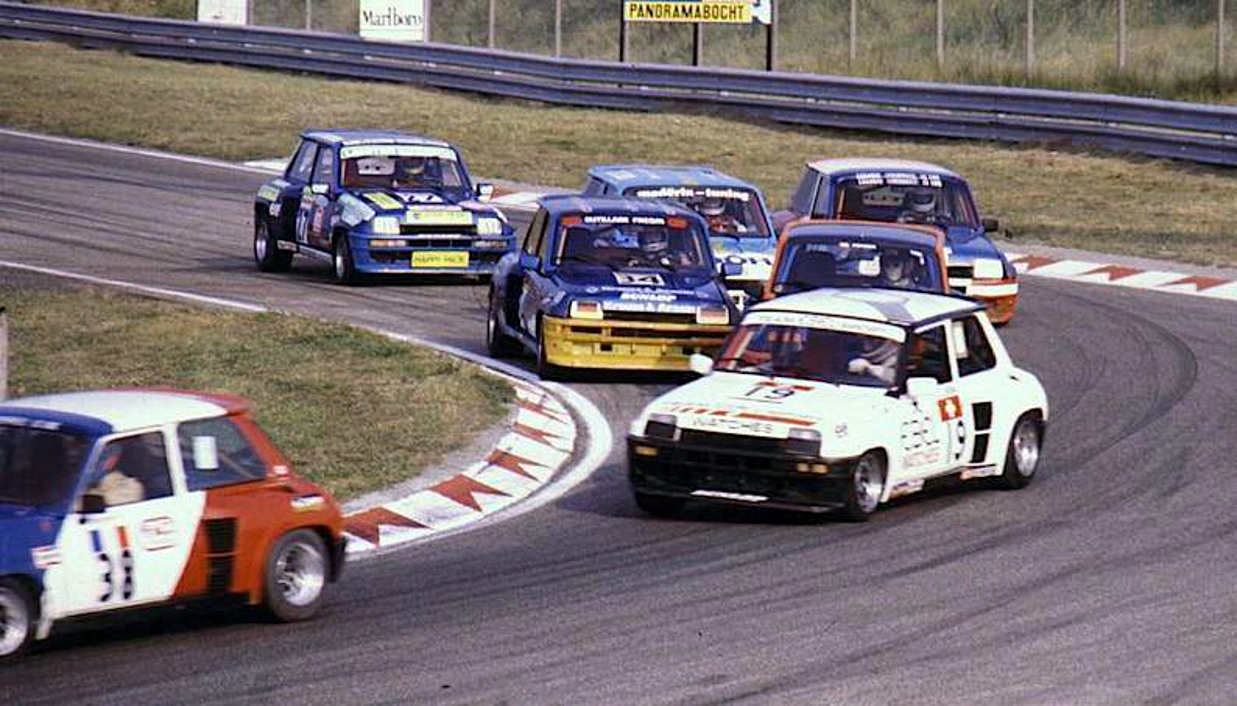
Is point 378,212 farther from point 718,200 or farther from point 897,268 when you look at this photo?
point 897,268

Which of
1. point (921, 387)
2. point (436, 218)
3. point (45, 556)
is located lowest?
point (45, 556)

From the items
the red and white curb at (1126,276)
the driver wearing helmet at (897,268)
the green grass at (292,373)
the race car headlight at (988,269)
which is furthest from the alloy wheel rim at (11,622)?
the red and white curb at (1126,276)

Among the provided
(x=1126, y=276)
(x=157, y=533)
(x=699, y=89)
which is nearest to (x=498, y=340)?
(x=1126, y=276)

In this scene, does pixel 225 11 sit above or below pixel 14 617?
above

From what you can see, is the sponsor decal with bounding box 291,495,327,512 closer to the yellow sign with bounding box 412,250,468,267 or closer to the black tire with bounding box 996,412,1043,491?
the black tire with bounding box 996,412,1043,491

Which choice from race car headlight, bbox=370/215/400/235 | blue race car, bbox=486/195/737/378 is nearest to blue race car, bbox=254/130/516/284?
race car headlight, bbox=370/215/400/235

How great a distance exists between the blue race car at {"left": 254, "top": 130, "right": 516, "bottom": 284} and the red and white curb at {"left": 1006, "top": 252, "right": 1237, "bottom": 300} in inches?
246

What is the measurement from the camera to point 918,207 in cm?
2388

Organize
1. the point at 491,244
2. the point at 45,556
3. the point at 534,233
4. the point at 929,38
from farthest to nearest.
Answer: the point at 929,38
the point at 491,244
the point at 534,233
the point at 45,556

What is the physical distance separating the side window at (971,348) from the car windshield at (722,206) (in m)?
6.93

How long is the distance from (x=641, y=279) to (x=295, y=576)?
848 cm

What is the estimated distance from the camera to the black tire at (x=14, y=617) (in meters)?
10.5

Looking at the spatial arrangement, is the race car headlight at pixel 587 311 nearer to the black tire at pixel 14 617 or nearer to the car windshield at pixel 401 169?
the car windshield at pixel 401 169

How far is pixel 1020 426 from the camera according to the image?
15.8m
